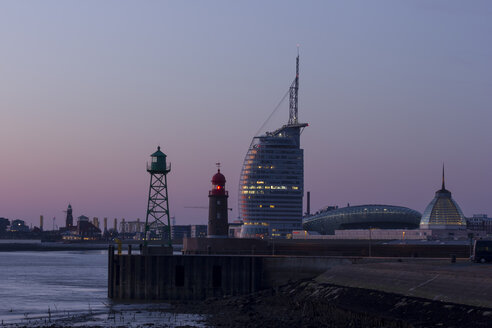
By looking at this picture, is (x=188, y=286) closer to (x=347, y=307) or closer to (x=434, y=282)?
(x=347, y=307)

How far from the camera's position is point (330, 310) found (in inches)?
2090

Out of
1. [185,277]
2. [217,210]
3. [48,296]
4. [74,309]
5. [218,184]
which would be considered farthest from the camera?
[218,184]

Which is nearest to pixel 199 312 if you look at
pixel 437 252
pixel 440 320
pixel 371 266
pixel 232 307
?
pixel 232 307

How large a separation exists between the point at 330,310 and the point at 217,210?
165 feet

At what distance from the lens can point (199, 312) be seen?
62.9 m

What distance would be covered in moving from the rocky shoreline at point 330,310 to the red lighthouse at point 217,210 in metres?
32.3

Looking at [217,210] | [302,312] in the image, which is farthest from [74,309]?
[217,210]

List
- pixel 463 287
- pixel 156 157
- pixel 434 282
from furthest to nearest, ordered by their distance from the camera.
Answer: pixel 156 157, pixel 434 282, pixel 463 287

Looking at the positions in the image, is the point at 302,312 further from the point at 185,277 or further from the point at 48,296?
the point at 48,296

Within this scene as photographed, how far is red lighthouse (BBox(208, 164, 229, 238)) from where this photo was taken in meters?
102

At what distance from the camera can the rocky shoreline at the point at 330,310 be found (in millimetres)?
43594

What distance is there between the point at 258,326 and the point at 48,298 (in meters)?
39.5

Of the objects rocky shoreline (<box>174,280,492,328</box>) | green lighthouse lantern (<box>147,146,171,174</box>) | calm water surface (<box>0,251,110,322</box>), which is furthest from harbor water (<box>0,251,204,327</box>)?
green lighthouse lantern (<box>147,146,171,174</box>)

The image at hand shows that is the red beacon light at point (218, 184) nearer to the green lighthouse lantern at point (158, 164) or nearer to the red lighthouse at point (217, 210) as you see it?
the red lighthouse at point (217, 210)
